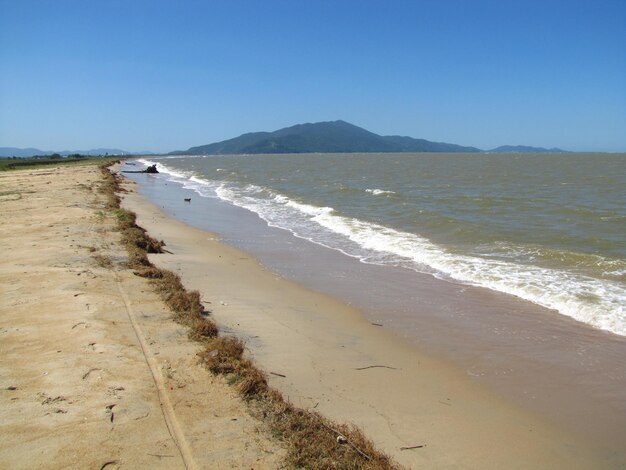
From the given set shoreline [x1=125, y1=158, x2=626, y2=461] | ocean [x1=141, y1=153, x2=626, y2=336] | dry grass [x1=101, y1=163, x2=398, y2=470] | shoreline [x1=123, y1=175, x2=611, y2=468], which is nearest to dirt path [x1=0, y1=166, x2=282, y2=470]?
dry grass [x1=101, y1=163, x2=398, y2=470]

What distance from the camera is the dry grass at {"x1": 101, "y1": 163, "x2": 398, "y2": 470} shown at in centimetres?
388

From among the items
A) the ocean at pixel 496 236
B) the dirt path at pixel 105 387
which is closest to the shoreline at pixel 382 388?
the dirt path at pixel 105 387

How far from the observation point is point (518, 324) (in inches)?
307

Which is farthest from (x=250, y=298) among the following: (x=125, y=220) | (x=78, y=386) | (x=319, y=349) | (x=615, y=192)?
(x=615, y=192)

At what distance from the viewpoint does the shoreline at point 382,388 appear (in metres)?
4.46

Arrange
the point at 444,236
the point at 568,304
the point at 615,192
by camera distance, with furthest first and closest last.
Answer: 1. the point at 615,192
2. the point at 444,236
3. the point at 568,304

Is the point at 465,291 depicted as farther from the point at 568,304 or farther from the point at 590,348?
the point at 590,348

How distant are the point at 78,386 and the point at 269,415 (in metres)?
2.06

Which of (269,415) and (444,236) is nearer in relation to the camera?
(269,415)

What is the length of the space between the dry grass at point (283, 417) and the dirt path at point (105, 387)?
0.52ft

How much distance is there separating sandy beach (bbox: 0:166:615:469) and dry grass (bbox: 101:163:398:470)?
152 mm

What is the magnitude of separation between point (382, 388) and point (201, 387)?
2156 millimetres

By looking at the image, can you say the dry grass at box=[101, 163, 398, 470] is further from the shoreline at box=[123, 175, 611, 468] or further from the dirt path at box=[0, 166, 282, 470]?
the shoreline at box=[123, 175, 611, 468]

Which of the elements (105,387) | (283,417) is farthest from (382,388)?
(105,387)
